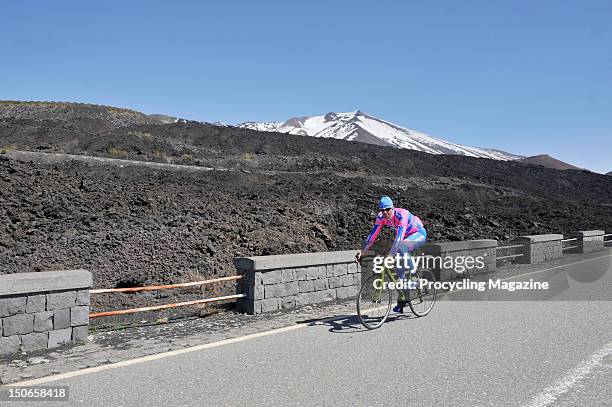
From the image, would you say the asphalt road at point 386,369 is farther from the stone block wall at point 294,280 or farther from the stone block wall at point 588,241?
the stone block wall at point 588,241

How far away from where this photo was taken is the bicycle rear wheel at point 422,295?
7340 mm

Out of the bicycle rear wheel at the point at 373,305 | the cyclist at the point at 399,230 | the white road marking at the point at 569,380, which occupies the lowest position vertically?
the white road marking at the point at 569,380

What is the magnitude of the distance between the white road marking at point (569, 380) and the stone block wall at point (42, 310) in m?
4.84

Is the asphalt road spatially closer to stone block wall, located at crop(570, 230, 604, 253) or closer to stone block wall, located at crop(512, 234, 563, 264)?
stone block wall, located at crop(512, 234, 563, 264)

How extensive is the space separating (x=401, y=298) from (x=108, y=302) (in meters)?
7.68

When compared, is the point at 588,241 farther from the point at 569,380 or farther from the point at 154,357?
the point at 154,357

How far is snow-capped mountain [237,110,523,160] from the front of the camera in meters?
133

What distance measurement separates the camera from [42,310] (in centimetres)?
545

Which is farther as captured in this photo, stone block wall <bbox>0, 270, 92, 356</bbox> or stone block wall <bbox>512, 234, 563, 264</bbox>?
stone block wall <bbox>512, 234, 563, 264</bbox>

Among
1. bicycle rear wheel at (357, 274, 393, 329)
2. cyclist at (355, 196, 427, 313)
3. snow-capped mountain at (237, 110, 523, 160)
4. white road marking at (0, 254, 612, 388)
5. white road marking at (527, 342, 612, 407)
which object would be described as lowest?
white road marking at (0, 254, 612, 388)

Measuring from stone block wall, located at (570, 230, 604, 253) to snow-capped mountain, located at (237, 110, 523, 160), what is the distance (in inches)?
4198

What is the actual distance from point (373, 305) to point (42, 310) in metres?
4.15

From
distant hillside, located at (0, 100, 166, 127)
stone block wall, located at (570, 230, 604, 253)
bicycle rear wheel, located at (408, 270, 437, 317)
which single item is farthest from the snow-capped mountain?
bicycle rear wheel, located at (408, 270, 437, 317)

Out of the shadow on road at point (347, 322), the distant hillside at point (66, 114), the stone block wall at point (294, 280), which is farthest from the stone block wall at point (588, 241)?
the distant hillside at point (66, 114)
